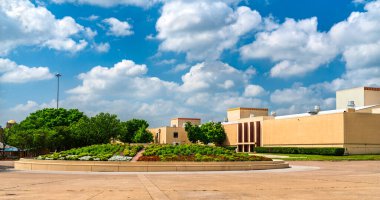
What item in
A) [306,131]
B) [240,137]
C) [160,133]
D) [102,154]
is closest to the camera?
[102,154]

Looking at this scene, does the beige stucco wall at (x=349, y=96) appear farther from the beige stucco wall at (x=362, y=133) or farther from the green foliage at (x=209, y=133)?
the green foliage at (x=209, y=133)

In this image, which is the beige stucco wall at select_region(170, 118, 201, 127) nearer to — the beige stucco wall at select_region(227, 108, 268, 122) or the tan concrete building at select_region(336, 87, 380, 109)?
the beige stucco wall at select_region(227, 108, 268, 122)

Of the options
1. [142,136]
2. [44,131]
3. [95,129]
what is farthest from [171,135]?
[44,131]

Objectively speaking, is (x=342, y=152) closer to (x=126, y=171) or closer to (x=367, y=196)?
(x=126, y=171)

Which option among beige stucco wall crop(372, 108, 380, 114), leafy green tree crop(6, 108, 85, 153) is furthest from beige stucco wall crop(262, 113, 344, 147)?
leafy green tree crop(6, 108, 85, 153)

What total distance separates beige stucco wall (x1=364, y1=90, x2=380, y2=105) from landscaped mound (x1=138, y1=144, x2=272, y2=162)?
41.5 meters

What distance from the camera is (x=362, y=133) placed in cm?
5328

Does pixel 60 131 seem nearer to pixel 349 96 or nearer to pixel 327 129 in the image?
Result: pixel 327 129

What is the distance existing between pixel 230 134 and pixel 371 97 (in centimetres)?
2594

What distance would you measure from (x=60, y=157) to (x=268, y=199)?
67.1 ft

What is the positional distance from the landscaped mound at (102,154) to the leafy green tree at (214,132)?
51055 mm

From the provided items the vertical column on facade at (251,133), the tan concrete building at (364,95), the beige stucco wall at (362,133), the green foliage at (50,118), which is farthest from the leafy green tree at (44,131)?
the tan concrete building at (364,95)

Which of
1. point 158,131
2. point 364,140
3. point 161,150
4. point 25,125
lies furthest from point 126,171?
point 158,131

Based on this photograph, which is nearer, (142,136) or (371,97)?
(371,97)
